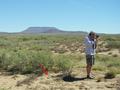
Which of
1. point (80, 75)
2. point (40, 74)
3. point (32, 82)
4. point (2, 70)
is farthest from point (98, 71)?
point (2, 70)

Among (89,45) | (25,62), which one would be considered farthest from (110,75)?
(25,62)

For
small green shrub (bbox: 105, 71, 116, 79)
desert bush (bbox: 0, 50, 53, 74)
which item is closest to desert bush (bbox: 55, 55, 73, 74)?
desert bush (bbox: 0, 50, 53, 74)

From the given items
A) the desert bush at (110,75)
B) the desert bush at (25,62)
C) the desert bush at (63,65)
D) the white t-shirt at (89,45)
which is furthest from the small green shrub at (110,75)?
the desert bush at (25,62)

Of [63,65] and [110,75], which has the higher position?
[63,65]

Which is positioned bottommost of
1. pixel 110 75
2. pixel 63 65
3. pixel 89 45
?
pixel 110 75

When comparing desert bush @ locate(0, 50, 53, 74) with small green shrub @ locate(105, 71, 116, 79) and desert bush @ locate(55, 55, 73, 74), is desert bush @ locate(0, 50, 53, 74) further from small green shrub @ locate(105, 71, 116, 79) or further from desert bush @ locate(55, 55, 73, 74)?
small green shrub @ locate(105, 71, 116, 79)

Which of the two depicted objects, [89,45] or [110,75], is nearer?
[89,45]

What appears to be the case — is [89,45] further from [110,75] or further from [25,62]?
[25,62]

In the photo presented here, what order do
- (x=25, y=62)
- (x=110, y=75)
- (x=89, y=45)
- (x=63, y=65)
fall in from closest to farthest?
1. (x=89, y=45)
2. (x=110, y=75)
3. (x=63, y=65)
4. (x=25, y=62)

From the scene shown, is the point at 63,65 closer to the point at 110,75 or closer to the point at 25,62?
the point at 25,62

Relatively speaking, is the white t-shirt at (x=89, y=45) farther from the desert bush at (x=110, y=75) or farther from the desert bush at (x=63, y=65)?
the desert bush at (x=63, y=65)

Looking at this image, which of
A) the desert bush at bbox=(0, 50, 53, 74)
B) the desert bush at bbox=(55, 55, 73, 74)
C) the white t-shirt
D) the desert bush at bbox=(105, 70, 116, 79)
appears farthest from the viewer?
the desert bush at bbox=(0, 50, 53, 74)

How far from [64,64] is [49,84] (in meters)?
2.90

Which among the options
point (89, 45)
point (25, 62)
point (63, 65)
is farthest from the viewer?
point (25, 62)
